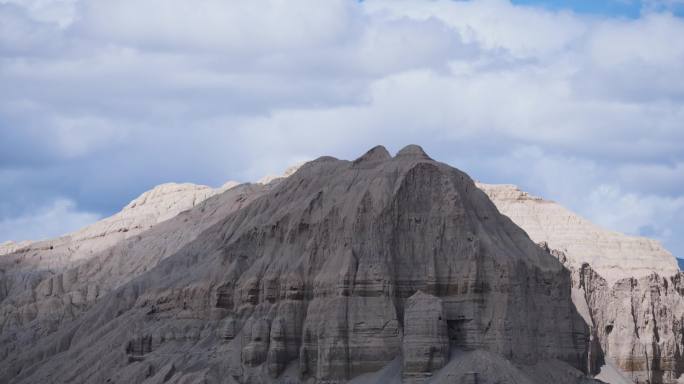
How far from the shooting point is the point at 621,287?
504 ft

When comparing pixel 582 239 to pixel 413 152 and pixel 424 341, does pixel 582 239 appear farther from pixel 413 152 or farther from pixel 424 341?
pixel 424 341

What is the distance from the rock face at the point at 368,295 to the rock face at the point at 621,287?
124 feet

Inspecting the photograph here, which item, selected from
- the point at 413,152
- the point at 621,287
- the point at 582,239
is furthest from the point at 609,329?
the point at 413,152

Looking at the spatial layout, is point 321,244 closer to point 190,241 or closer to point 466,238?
point 466,238

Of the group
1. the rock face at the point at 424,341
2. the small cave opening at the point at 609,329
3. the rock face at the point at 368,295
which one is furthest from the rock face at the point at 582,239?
the rock face at the point at 424,341

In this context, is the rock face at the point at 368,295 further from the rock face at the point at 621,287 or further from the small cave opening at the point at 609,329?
the small cave opening at the point at 609,329

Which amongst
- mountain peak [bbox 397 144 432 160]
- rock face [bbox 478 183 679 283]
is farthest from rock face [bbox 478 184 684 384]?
→ mountain peak [bbox 397 144 432 160]

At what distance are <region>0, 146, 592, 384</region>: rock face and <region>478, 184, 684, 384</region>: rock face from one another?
124 feet

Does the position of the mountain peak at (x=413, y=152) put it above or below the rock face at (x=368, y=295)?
above

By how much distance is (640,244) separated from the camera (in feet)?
537

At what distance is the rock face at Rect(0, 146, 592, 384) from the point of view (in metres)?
98.4

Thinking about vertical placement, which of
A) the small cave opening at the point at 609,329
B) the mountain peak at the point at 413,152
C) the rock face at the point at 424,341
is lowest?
the rock face at the point at 424,341

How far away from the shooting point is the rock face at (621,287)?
150125 mm

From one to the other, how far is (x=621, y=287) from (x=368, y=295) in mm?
57923
